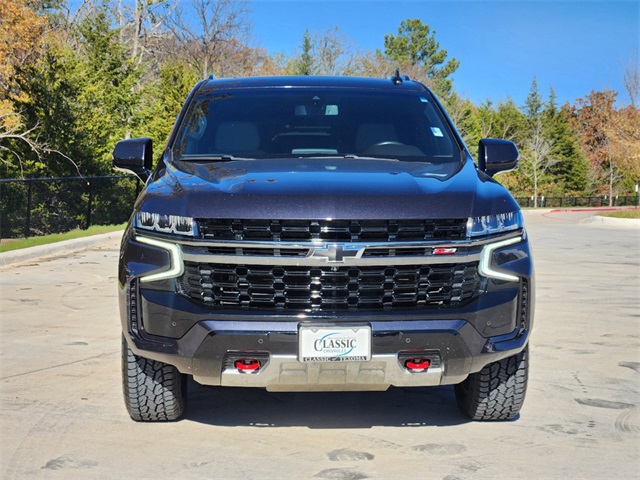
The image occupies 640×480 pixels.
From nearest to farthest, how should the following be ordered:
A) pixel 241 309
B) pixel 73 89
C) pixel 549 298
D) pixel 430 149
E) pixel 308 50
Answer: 1. pixel 241 309
2. pixel 430 149
3. pixel 549 298
4. pixel 73 89
5. pixel 308 50

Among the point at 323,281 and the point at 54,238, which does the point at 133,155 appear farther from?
the point at 54,238

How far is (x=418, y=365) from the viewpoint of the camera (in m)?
4.71

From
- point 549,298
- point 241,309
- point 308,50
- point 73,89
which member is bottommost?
point 549,298

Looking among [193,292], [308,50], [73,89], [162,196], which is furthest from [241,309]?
[308,50]

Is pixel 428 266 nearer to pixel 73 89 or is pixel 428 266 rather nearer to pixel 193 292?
pixel 193 292

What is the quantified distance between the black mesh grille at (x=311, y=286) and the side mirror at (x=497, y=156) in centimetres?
160

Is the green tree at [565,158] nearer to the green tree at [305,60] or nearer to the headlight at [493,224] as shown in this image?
the green tree at [305,60]

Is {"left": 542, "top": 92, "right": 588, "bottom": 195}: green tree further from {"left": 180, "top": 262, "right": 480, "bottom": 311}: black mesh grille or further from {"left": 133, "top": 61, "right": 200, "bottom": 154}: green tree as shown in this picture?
{"left": 180, "top": 262, "right": 480, "bottom": 311}: black mesh grille

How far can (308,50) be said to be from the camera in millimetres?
75188

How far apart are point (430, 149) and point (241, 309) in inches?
82.6

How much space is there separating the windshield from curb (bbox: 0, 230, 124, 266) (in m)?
9.35

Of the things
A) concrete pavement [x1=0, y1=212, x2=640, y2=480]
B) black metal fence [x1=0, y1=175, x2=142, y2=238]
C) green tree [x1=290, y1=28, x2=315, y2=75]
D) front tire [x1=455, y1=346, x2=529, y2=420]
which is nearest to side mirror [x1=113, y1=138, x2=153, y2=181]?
concrete pavement [x1=0, y1=212, x2=640, y2=480]

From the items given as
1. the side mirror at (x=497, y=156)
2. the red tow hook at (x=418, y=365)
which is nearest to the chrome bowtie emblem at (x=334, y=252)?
the red tow hook at (x=418, y=365)

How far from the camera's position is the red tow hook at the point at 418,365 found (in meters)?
4.69
